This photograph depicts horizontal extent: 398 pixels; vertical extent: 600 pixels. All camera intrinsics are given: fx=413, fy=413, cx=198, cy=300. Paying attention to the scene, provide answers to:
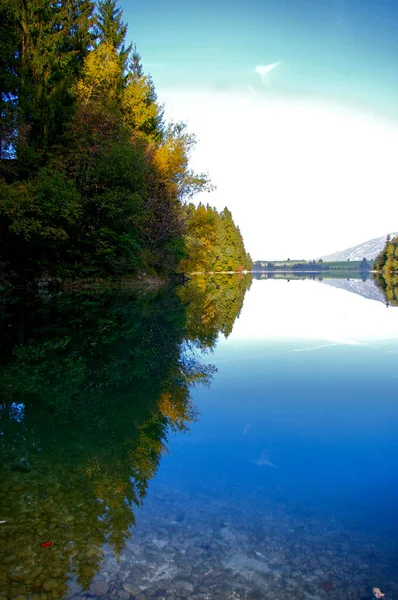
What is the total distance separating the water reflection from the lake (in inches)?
0.7

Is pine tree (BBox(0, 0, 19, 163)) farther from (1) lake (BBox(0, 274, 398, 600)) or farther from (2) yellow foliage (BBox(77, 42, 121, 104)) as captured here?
(1) lake (BBox(0, 274, 398, 600))

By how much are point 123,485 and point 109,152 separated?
84.8 feet

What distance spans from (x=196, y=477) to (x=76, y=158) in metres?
26.3

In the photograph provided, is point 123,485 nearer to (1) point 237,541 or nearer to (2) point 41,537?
(2) point 41,537

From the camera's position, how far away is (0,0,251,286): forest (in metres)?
22.1

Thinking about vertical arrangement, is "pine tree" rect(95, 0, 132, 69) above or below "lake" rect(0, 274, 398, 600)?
above

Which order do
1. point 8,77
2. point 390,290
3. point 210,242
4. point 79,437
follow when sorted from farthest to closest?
1. point 210,242
2. point 390,290
3. point 8,77
4. point 79,437

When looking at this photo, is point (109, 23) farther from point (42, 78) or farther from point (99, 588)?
point (99, 588)

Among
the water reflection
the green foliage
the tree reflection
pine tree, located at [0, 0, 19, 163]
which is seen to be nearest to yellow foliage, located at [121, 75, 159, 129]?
the green foliage

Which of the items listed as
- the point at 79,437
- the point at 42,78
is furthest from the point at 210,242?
the point at 79,437

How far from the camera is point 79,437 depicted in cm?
466

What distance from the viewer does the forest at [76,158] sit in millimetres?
22062

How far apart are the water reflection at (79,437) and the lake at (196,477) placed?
0.02 metres

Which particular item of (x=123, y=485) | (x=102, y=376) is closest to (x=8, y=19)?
(x=102, y=376)
